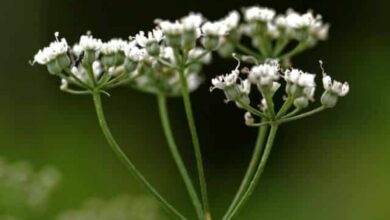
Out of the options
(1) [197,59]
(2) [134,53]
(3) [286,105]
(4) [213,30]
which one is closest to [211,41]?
(4) [213,30]

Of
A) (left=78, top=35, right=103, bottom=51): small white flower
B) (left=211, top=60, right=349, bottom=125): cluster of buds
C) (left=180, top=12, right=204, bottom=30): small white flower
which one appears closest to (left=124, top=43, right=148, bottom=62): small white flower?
(left=78, top=35, right=103, bottom=51): small white flower

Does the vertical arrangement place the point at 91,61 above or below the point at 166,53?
above

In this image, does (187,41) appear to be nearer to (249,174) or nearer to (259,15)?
(249,174)

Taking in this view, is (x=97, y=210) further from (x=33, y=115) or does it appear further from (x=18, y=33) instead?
(x=18, y=33)

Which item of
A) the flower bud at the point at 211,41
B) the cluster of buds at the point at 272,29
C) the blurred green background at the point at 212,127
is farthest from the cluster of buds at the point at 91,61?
the blurred green background at the point at 212,127

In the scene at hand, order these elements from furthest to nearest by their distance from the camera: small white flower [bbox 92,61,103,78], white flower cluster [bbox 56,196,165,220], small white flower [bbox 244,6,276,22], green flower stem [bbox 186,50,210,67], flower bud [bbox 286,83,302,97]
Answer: white flower cluster [bbox 56,196,165,220]
small white flower [bbox 244,6,276,22]
small white flower [bbox 92,61,103,78]
green flower stem [bbox 186,50,210,67]
flower bud [bbox 286,83,302,97]

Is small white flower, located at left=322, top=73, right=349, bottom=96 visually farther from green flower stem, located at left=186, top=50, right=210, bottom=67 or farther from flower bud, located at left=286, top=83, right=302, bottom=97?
green flower stem, located at left=186, top=50, right=210, bottom=67
